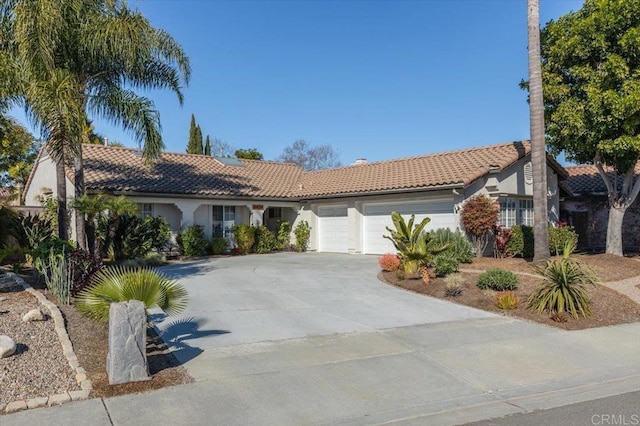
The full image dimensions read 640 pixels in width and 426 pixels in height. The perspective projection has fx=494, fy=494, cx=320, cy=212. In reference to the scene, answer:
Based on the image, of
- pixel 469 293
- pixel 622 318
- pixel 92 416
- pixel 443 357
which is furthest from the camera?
pixel 469 293

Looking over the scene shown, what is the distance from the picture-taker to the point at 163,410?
17.7 ft

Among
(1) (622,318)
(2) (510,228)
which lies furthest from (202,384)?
(2) (510,228)

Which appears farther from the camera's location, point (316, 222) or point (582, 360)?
point (316, 222)

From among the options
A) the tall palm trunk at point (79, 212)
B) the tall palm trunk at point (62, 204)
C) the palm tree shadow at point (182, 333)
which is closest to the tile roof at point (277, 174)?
the tall palm trunk at point (79, 212)

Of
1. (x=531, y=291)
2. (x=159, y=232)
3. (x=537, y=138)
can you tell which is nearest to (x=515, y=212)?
(x=537, y=138)

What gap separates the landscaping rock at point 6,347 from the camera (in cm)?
633

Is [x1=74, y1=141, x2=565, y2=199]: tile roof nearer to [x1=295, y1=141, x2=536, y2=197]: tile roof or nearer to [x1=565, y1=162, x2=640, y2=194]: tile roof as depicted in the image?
[x1=295, y1=141, x2=536, y2=197]: tile roof

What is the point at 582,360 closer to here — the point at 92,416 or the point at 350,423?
the point at 350,423

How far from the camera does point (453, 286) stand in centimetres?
1220

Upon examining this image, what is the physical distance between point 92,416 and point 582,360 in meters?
6.85

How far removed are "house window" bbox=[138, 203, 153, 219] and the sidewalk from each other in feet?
46.7

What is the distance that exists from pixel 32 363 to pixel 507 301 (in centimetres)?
885

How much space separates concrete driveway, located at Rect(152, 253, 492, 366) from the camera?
8.50 meters

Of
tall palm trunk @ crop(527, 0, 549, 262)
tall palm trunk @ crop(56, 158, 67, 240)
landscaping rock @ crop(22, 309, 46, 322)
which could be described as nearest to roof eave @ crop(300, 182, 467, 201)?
tall palm trunk @ crop(527, 0, 549, 262)
